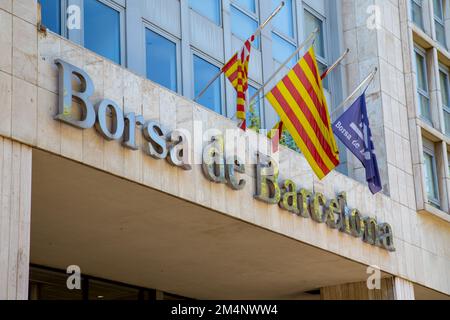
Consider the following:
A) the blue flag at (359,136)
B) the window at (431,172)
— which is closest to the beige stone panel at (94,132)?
the blue flag at (359,136)

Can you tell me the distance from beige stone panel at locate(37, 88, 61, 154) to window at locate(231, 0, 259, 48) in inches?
351

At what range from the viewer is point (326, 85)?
27000mm

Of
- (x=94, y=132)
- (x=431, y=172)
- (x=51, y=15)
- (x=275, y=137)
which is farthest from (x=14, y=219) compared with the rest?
(x=431, y=172)

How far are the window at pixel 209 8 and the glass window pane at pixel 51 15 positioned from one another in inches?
181

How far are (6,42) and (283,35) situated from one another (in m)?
11.9

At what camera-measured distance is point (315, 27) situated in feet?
89.2

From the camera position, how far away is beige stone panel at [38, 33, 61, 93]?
1513cm

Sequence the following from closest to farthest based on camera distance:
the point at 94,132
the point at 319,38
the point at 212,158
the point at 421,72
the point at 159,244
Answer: the point at 94,132, the point at 212,158, the point at 159,244, the point at 319,38, the point at 421,72

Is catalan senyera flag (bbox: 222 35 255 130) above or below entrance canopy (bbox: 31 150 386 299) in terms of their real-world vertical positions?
above

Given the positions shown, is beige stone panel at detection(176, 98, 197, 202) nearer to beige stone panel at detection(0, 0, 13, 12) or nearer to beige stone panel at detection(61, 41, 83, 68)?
beige stone panel at detection(61, 41, 83, 68)

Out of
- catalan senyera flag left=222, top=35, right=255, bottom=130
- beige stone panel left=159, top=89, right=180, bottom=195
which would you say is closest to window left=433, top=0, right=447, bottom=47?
catalan senyera flag left=222, top=35, right=255, bottom=130

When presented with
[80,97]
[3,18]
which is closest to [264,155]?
[80,97]

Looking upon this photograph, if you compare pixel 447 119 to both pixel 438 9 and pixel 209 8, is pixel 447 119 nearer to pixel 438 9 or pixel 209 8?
pixel 438 9
